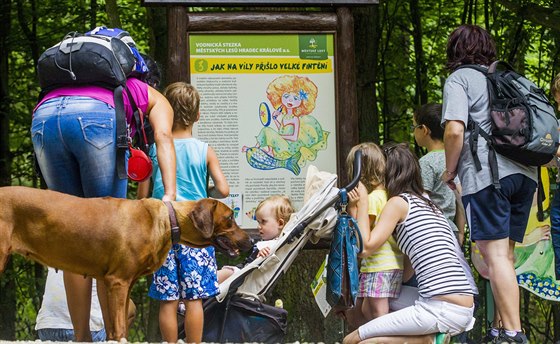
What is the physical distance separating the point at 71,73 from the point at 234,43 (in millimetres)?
2602

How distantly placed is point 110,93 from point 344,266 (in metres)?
1.74

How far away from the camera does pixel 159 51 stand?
11.7m

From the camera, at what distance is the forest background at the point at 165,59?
1238cm

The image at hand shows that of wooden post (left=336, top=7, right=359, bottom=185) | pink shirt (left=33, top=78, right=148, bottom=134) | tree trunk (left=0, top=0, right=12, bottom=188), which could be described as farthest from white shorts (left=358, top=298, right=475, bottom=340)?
tree trunk (left=0, top=0, right=12, bottom=188)

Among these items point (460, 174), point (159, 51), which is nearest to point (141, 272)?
point (460, 174)

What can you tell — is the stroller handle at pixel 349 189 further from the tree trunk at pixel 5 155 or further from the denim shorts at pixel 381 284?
the tree trunk at pixel 5 155

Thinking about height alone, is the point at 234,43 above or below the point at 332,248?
above

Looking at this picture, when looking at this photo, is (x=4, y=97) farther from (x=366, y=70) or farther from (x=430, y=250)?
(x=430, y=250)

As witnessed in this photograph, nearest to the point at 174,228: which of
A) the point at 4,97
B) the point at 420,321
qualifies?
the point at 420,321

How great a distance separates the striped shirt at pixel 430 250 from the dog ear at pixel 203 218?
1374mm

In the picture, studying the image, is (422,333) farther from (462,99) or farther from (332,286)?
(462,99)

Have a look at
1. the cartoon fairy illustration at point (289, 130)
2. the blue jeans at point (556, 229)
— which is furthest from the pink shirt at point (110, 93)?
the blue jeans at point (556, 229)

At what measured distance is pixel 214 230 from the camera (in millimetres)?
5695

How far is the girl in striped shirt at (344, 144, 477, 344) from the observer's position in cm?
614
